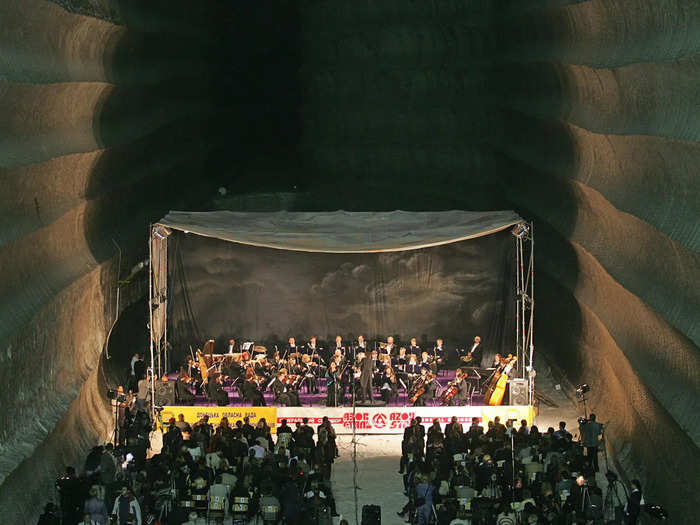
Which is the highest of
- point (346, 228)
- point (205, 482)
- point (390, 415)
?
point (346, 228)

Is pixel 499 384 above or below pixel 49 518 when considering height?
below

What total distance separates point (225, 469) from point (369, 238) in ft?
29.1

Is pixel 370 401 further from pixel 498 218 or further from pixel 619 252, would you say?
pixel 619 252

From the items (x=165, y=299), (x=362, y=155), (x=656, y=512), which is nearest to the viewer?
(x=656, y=512)

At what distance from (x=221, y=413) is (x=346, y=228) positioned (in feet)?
18.2

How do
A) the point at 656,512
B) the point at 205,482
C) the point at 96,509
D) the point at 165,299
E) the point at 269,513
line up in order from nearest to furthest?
the point at 656,512
the point at 96,509
the point at 269,513
the point at 205,482
the point at 165,299

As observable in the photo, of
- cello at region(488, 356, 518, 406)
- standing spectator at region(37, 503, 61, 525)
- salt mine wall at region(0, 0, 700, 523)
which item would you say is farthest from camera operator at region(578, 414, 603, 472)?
standing spectator at region(37, 503, 61, 525)

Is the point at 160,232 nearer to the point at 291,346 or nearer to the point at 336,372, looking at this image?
the point at 291,346

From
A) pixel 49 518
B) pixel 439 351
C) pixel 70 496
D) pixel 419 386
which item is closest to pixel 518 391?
pixel 419 386

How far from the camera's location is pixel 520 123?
38.4m

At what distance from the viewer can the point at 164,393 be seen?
30.3m

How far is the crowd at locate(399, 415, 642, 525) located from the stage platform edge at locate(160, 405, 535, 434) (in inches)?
65.3

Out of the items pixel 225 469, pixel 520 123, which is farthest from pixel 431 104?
pixel 225 469

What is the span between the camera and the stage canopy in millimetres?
31797
